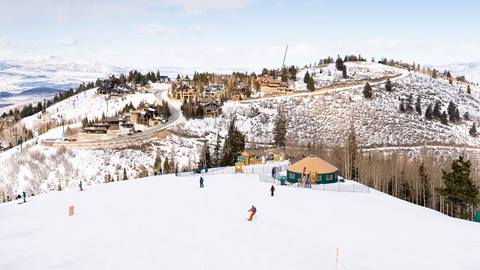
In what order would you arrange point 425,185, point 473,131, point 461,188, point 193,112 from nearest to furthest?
point 461,188
point 425,185
point 473,131
point 193,112

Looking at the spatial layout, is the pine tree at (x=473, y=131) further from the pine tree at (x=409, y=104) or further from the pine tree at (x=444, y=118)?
the pine tree at (x=409, y=104)

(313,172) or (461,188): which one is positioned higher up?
(313,172)

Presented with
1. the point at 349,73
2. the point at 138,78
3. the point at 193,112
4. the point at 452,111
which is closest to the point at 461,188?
the point at 193,112

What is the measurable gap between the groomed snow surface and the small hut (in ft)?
21.8

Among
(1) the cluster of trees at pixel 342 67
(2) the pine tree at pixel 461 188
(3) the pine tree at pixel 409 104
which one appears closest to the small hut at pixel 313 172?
(2) the pine tree at pixel 461 188

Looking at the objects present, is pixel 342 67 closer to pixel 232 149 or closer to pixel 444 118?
pixel 444 118

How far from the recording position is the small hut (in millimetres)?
42500

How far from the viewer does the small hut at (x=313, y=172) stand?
4250 centimetres

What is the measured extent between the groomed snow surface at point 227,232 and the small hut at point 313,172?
21.8 ft

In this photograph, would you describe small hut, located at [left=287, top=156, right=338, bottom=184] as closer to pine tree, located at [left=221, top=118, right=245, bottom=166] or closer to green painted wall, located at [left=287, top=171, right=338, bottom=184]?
green painted wall, located at [left=287, top=171, right=338, bottom=184]

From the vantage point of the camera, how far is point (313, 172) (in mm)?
42594

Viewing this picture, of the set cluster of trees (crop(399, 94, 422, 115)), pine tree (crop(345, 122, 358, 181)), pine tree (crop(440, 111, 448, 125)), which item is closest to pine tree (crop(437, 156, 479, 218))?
pine tree (crop(345, 122, 358, 181))

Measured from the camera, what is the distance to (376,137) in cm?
9450

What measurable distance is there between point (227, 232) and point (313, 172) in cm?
2242
